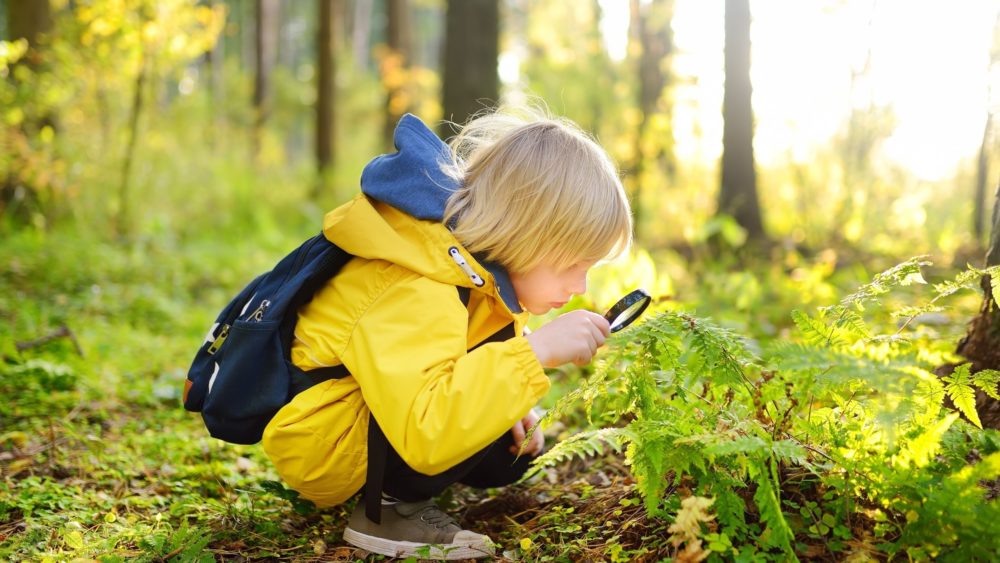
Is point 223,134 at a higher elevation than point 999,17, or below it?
below

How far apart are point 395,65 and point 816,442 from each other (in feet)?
46.2

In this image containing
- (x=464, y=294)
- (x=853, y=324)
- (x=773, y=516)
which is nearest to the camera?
(x=773, y=516)

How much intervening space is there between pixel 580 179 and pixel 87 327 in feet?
12.8

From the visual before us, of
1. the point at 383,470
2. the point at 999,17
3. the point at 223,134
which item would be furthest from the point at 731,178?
the point at 223,134

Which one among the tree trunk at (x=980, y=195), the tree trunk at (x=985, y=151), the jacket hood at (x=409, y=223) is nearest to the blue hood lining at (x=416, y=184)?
the jacket hood at (x=409, y=223)

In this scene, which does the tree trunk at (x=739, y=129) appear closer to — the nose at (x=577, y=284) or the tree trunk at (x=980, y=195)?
the tree trunk at (x=980, y=195)

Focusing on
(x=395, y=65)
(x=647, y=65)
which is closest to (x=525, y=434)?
(x=647, y=65)

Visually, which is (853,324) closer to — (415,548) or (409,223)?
(409,223)

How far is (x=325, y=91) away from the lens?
12.8 metres

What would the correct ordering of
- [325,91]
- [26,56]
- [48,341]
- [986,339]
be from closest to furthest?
[986,339] → [48,341] → [26,56] → [325,91]

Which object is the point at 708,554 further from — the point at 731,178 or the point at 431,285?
the point at 731,178

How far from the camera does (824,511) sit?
200 cm

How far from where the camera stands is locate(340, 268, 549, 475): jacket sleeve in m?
1.94

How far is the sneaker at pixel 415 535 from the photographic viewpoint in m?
2.27
